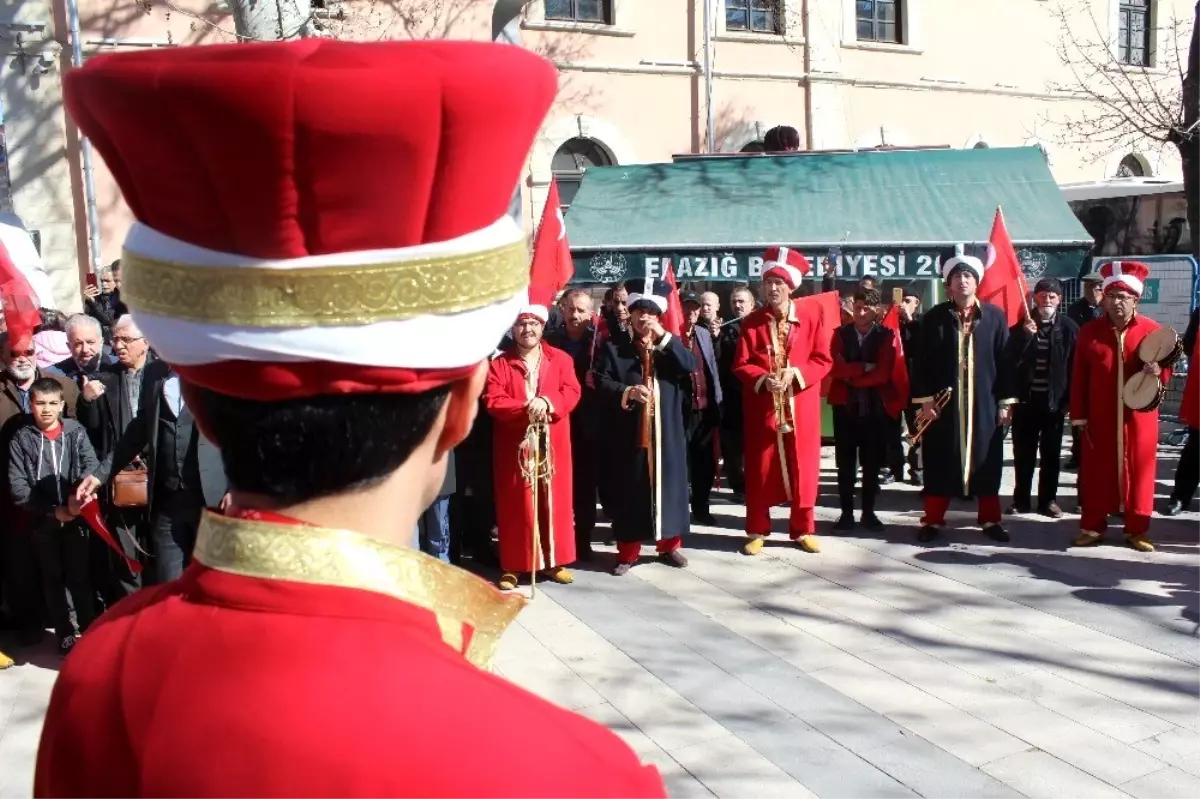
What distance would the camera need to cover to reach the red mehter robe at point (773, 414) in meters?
7.79

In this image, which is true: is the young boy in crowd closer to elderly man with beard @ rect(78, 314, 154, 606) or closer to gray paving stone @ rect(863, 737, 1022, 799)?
elderly man with beard @ rect(78, 314, 154, 606)

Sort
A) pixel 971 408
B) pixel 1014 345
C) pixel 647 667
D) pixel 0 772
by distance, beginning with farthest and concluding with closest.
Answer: pixel 1014 345 < pixel 971 408 < pixel 647 667 < pixel 0 772

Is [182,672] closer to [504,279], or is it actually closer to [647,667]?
[504,279]

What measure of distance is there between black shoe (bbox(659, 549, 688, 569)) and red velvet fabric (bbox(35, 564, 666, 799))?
647 centimetres

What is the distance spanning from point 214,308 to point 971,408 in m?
7.36

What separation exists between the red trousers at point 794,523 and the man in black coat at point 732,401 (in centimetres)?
104

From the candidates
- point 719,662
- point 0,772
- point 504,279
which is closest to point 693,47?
point 719,662

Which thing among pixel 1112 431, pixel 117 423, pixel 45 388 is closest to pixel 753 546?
pixel 1112 431

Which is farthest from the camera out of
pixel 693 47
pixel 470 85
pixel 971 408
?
pixel 693 47

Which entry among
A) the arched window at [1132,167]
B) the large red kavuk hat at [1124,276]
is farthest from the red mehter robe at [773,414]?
the arched window at [1132,167]

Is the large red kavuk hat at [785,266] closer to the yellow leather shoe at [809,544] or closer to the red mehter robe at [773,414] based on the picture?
the red mehter robe at [773,414]

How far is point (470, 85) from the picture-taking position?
1.07 m

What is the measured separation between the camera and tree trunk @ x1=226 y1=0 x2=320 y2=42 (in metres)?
8.40

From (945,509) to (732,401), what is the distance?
6.20 feet
